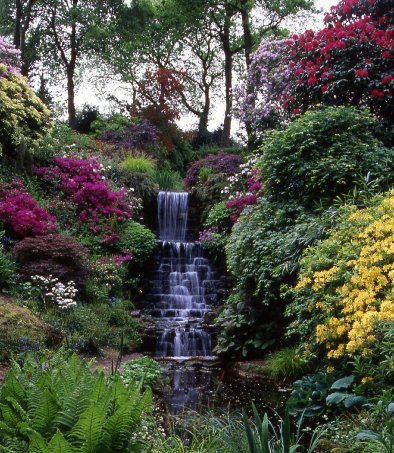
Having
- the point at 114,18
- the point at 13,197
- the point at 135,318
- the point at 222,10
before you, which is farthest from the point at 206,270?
the point at 114,18

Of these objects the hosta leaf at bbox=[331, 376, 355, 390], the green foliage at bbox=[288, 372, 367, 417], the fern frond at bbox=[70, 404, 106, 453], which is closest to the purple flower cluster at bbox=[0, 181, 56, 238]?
the green foliage at bbox=[288, 372, 367, 417]

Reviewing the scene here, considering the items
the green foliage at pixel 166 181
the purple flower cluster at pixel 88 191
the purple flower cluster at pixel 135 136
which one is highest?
the purple flower cluster at pixel 135 136

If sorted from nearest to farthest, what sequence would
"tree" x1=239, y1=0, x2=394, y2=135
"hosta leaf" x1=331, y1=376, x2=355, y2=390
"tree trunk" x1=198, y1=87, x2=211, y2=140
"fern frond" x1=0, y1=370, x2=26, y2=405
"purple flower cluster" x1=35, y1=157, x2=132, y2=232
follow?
"fern frond" x1=0, y1=370, x2=26, y2=405 < "hosta leaf" x1=331, y1=376, x2=355, y2=390 < "tree" x1=239, y1=0, x2=394, y2=135 < "purple flower cluster" x1=35, y1=157, x2=132, y2=232 < "tree trunk" x1=198, y1=87, x2=211, y2=140

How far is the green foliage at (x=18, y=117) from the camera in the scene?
10.5 m

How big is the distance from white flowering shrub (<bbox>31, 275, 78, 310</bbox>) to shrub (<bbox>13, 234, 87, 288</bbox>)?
17 cm

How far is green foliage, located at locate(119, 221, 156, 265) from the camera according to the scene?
1190cm

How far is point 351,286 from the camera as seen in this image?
521cm

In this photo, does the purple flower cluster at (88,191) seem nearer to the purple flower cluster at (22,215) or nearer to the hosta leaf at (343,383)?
the purple flower cluster at (22,215)

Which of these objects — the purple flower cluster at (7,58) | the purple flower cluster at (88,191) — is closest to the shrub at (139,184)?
the purple flower cluster at (88,191)

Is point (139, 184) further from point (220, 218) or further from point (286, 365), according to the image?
point (286, 365)

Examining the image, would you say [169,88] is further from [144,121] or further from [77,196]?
[77,196]

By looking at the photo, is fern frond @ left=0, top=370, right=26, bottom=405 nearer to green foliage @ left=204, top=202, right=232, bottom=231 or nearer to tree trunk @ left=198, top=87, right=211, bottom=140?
green foliage @ left=204, top=202, right=232, bottom=231

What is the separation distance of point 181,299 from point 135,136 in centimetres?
886

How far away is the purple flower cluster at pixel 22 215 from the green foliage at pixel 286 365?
497 centimetres
